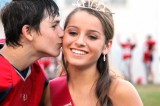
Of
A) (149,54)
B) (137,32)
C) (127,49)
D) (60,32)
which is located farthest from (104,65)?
(137,32)

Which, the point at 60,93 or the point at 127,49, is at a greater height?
the point at 60,93

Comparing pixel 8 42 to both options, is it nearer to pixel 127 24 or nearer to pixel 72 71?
pixel 72 71

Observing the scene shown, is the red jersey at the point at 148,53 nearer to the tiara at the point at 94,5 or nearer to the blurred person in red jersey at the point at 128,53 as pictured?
the blurred person in red jersey at the point at 128,53

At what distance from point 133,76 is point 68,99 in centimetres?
1521

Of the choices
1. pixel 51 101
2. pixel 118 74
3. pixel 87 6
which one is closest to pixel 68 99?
Result: pixel 51 101

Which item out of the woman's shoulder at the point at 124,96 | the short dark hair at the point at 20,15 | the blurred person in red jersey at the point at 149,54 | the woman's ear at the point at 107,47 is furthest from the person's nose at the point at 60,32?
the blurred person in red jersey at the point at 149,54

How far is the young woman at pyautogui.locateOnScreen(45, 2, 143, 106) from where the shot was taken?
11.7ft

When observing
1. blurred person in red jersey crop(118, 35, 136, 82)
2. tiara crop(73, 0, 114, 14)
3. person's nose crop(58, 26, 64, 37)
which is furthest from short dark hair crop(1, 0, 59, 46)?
blurred person in red jersey crop(118, 35, 136, 82)

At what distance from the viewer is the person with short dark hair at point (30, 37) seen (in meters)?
3.64

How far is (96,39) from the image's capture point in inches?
142

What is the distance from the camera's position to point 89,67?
3.72 metres

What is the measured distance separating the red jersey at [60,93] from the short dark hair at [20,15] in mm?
426

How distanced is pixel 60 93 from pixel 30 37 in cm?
47

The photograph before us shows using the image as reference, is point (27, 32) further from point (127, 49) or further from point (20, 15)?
point (127, 49)
